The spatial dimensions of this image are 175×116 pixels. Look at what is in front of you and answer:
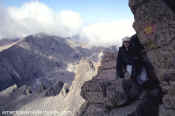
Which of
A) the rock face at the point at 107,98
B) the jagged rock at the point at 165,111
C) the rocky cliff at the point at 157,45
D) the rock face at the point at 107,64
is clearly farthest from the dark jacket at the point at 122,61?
the rock face at the point at 107,64

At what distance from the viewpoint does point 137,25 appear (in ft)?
20.3

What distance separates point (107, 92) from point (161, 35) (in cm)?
342

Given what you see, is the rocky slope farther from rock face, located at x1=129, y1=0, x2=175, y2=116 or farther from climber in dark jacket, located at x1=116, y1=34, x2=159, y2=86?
rock face, located at x1=129, y1=0, x2=175, y2=116

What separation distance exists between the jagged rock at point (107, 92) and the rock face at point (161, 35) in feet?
5.94

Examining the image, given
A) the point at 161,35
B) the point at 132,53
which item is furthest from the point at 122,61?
the point at 161,35

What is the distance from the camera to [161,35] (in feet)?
18.7

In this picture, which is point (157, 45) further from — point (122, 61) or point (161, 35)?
point (122, 61)

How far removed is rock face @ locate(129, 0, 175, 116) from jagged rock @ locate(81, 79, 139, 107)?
1810mm

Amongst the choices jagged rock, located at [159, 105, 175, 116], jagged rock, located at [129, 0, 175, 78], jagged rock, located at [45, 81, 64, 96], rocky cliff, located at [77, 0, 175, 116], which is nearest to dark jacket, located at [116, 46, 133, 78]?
rocky cliff, located at [77, 0, 175, 116]

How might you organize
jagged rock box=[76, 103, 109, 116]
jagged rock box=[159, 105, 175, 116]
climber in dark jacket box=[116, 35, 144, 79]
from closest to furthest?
1. jagged rock box=[159, 105, 175, 116]
2. climber in dark jacket box=[116, 35, 144, 79]
3. jagged rock box=[76, 103, 109, 116]

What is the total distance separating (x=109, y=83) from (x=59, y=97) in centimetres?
7191

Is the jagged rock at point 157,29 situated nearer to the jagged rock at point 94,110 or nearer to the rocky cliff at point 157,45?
the rocky cliff at point 157,45

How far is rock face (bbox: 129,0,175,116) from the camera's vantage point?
18.1ft

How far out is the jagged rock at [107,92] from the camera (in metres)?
7.66
